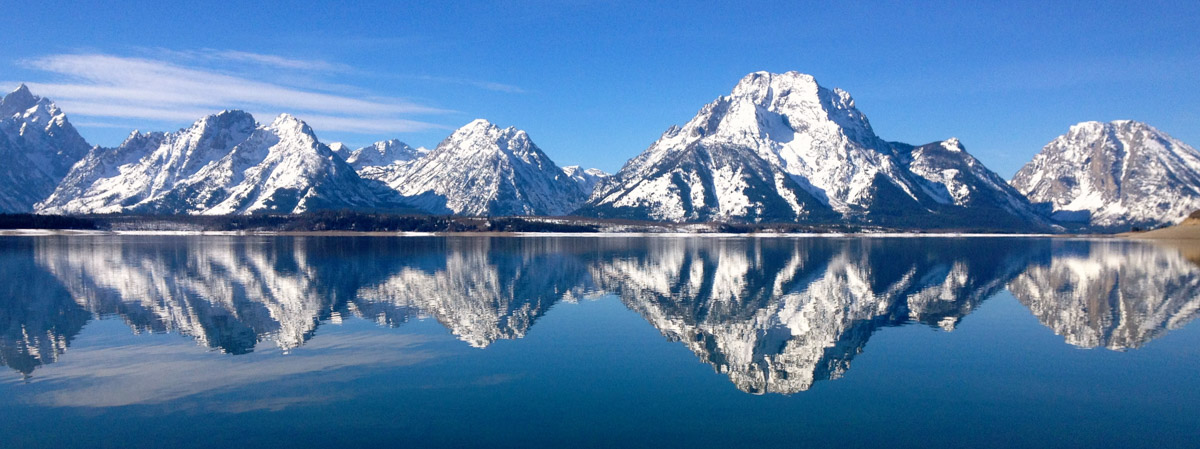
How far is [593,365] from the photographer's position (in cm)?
3622

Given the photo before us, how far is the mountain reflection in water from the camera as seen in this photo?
41.9 metres

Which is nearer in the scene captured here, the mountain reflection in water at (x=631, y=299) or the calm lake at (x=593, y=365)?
the calm lake at (x=593, y=365)

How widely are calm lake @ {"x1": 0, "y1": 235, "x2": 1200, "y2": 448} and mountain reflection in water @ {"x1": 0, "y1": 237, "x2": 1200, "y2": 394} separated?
1.29 feet

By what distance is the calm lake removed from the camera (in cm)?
2542

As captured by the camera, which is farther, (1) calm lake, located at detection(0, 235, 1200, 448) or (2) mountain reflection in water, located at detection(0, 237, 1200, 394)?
(2) mountain reflection in water, located at detection(0, 237, 1200, 394)

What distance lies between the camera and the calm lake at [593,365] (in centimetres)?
2542

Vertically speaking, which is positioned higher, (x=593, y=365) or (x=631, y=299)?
Answer: (x=631, y=299)

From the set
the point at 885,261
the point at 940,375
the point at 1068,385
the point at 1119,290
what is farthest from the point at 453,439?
the point at 885,261

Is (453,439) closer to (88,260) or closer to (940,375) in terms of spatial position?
(940,375)

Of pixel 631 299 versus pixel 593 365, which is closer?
pixel 593 365

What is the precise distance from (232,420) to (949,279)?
3019 inches

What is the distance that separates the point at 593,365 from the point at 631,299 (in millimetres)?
26206

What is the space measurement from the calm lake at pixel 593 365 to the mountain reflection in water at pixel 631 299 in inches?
15.5

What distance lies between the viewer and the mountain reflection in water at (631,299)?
138 ft
